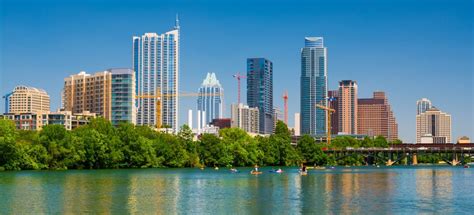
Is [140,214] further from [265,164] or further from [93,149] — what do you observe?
[265,164]

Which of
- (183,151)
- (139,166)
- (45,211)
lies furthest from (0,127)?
(45,211)

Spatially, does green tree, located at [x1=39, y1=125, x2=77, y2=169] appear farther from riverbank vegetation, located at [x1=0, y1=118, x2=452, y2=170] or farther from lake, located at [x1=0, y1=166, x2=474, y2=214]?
lake, located at [x1=0, y1=166, x2=474, y2=214]

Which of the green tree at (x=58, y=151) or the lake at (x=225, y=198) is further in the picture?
the green tree at (x=58, y=151)

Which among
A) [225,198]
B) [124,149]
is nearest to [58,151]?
[124,149]

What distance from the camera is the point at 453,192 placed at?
263 feet

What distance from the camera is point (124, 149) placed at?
148m

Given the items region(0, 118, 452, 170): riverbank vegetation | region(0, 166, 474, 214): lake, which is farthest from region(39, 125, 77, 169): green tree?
region(0, 166, 474, 214): lake

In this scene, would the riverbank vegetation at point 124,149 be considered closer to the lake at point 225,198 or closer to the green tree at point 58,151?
the green tree at point 58,151

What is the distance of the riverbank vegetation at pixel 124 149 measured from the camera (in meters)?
130

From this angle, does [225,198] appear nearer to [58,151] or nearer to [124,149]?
[58,151]

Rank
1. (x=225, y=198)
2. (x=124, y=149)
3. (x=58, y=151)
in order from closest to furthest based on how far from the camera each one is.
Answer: (x=225, y=198), (x=58, y=151), (x=124, y=149)

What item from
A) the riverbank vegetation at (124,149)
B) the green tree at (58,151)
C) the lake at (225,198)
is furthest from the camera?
the green tree at (58,151)

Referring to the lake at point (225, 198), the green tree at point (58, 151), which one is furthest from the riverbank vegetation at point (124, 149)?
the lake at point (225, 198)

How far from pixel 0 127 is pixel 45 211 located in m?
77.0
